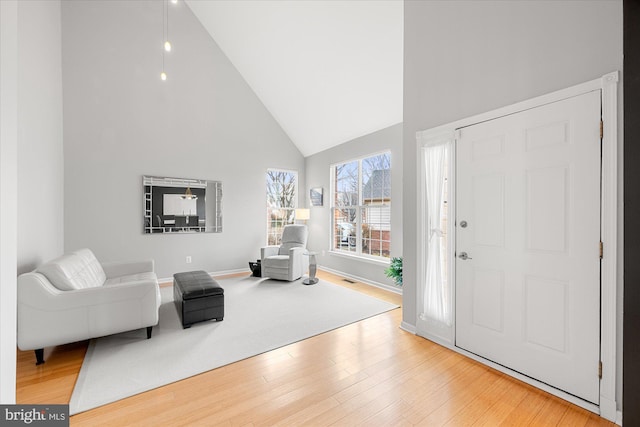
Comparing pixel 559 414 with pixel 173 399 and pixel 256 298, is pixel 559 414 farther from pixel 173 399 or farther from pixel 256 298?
pixel 256 298

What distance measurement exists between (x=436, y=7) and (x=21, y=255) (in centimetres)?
477

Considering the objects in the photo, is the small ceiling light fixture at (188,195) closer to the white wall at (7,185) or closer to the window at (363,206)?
the window at (363,206)

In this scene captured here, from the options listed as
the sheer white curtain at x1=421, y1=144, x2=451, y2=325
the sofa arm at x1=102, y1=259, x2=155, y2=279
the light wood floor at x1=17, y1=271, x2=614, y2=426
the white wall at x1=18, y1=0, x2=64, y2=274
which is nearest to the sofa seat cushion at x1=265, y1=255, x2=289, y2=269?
the sofa arm at x1=102, y1=259, x2=155, y2=279

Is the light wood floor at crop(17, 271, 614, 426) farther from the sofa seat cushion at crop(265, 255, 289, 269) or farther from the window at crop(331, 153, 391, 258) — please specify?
the window at crop(331, 153, 391, 258)

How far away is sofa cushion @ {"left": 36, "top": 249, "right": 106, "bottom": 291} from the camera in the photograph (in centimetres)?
235

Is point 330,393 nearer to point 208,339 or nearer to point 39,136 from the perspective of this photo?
point 208,339

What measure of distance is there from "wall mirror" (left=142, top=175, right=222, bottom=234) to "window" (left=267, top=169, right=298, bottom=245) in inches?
47.5

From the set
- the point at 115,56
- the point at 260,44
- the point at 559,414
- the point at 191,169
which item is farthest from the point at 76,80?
the point at 559,414

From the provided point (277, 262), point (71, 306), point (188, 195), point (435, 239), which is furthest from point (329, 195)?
point (71, 306)

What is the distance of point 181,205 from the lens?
5.03 m

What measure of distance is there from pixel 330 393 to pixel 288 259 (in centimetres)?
308

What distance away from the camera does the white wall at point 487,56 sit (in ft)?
5.77

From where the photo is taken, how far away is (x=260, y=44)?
486 centimetres

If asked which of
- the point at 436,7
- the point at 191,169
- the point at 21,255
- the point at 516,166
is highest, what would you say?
the point at 436,7
